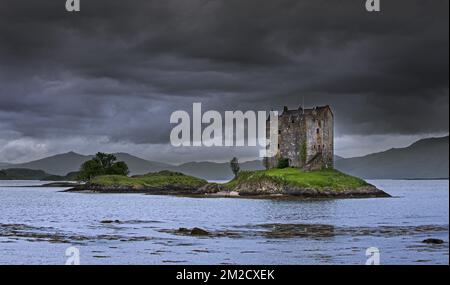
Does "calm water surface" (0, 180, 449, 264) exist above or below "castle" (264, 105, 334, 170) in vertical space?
below

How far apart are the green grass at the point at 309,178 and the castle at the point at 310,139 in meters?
4.17

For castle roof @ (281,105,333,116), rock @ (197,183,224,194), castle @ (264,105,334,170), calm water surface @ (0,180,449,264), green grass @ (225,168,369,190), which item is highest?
castle roof @ (281,105,333,116)

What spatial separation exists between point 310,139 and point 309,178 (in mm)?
16553

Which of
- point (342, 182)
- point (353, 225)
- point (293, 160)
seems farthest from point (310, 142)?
point (353, 225)

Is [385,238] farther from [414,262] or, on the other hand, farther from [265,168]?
[265,168]

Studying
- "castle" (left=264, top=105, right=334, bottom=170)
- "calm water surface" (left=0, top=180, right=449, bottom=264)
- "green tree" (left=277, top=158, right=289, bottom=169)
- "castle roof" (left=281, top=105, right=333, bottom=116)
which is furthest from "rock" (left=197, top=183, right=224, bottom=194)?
"calm water surface" (left=0, top=180, right=449, bottom=264)

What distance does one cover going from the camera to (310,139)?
509ft

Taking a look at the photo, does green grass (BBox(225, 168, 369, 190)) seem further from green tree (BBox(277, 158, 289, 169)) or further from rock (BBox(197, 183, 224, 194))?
rock (BBox(197, 183, 224, 194))

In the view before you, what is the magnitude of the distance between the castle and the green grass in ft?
13.7

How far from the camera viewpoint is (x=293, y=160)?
15875 cm

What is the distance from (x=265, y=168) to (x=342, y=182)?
2820 centimetres

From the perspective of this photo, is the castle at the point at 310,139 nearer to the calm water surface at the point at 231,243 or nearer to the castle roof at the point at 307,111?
the castle roof at the point at 307,111

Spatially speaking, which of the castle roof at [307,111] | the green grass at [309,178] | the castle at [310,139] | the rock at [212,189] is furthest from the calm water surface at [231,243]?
the rock at [212,189]

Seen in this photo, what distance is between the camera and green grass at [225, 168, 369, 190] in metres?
138
